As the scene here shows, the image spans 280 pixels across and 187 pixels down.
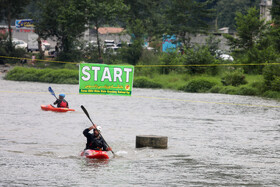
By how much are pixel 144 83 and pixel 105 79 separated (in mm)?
28226

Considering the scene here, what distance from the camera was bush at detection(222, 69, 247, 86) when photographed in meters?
44.3

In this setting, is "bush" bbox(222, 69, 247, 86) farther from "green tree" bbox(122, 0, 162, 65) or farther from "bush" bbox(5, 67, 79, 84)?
"green tree" bbox(122, 0, 162, 65)

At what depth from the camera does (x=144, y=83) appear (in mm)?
49156

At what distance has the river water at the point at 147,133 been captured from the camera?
49.5 ft

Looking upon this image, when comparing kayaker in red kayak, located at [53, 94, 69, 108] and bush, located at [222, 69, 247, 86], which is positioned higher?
bush, located at [222, 69, 247, 86]

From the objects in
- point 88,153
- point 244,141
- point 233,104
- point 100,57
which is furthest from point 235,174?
point 100,57

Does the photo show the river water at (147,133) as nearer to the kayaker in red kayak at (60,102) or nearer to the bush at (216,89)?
the kayaker in red kayak at (60,102)

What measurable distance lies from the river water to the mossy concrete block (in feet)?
0.81

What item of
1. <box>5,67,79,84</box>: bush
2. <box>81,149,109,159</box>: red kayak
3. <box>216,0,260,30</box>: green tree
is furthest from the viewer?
<box>216,0,260,30</box>: green tree

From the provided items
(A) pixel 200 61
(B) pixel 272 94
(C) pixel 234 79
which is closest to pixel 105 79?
(B) pixel 272 94

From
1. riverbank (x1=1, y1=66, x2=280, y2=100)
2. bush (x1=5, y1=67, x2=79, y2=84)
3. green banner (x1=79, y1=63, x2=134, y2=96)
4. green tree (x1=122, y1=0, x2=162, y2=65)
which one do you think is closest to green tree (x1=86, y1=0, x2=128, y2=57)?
green tree (x1=122, y1=0, x2=162, y2=65)

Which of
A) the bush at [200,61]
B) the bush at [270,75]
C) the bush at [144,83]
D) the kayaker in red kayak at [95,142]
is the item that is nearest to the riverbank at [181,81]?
the bush at [144,83]

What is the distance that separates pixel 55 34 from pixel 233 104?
31.1m

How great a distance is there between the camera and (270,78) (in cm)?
4088
